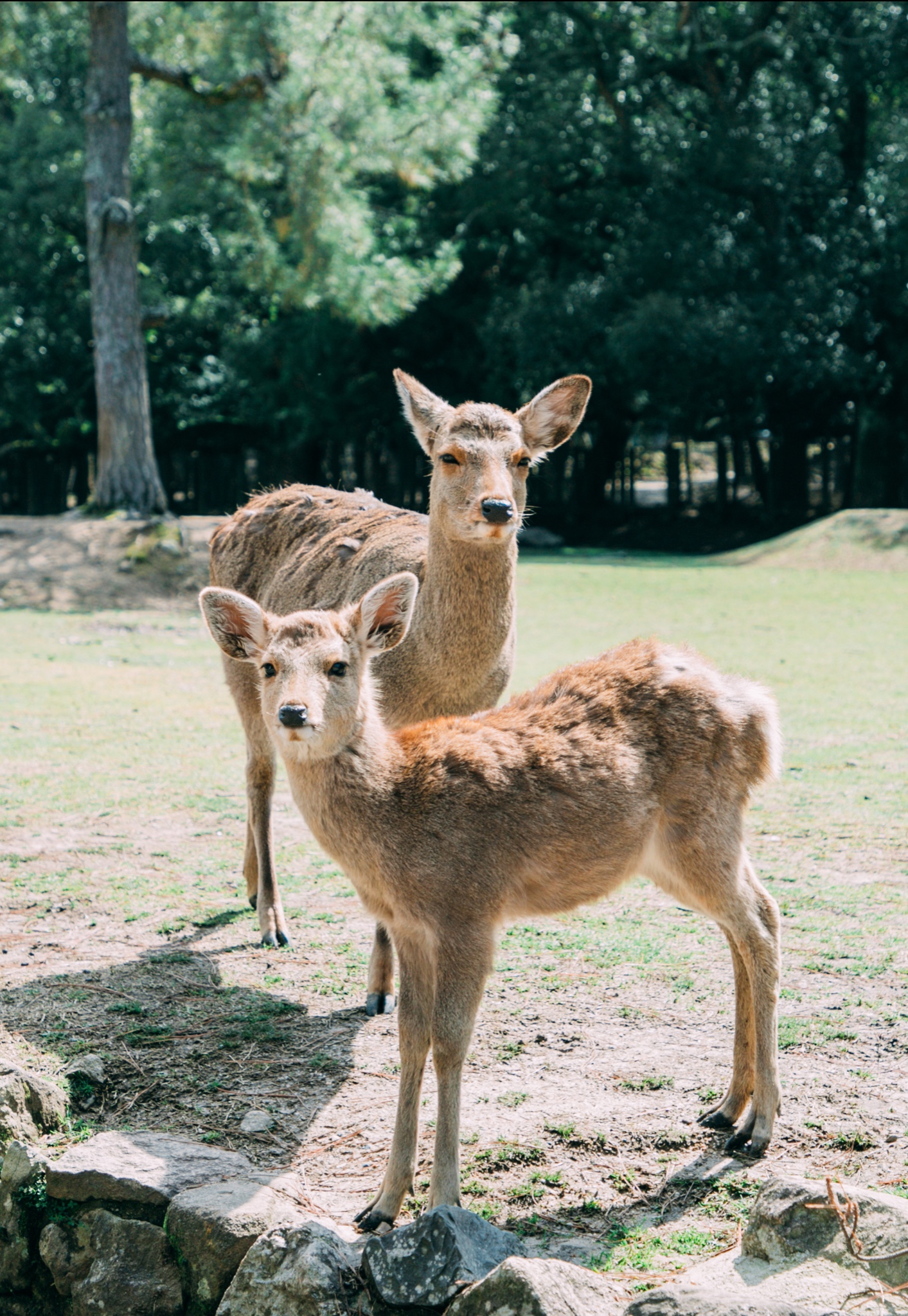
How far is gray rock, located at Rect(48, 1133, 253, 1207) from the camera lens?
11.1 feet

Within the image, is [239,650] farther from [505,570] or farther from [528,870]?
[505,570]

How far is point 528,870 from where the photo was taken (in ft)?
12.6

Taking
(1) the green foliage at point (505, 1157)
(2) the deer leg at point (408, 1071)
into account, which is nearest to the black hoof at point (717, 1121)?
(1) the green foliage at point (505, 1157)

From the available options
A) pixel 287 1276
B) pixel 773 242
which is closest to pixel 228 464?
pixel 773 242

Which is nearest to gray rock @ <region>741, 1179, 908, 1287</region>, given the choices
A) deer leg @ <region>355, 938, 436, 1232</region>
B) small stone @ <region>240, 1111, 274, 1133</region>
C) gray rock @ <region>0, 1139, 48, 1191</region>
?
deer leg @ <region>355, 938, 436, 1232</region>

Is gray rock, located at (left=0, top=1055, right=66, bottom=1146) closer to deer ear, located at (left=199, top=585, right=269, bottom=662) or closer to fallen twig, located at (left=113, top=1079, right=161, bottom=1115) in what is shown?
fallen twig, located at (left=113, top=1079, right=161, bottom=1115)

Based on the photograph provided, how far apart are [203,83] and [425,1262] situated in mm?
20297

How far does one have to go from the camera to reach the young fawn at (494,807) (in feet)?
12.1

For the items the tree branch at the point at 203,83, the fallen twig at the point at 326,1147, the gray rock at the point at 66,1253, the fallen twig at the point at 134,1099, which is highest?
the tree branch at the point at 203,83

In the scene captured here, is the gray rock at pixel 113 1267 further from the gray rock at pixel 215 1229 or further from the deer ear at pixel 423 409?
the deer ear at pixel 423 409

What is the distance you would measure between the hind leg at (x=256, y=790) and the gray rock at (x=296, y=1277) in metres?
2.58

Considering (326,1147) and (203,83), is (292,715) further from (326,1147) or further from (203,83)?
(203,83)

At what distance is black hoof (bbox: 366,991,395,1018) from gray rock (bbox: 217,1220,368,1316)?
1702 mm

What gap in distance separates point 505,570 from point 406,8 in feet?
54.1
